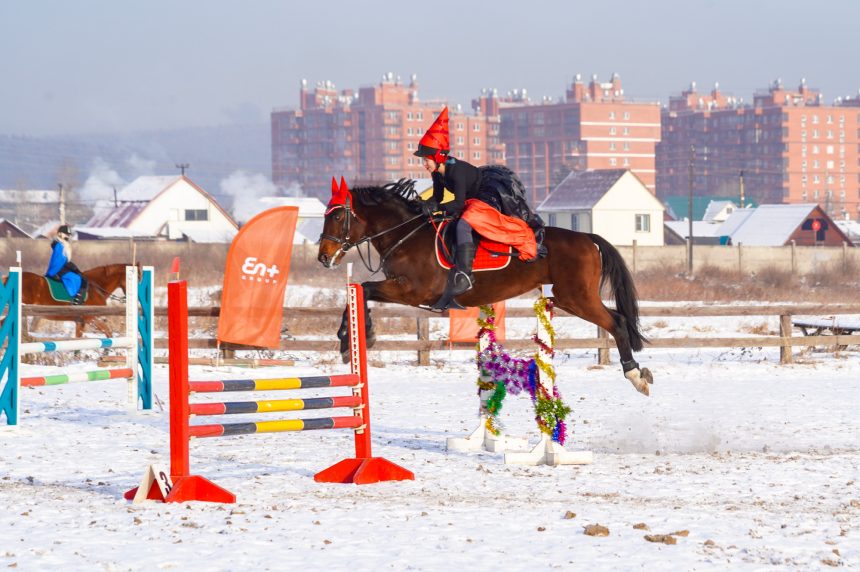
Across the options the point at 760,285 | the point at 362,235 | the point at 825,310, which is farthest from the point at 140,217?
the point at 362,235

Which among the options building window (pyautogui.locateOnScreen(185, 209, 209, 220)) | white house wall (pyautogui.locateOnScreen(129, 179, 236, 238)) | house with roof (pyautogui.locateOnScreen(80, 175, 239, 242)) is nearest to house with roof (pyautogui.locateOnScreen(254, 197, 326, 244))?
house with roof (pyautogui.locateOnScreen(80, 175, 239, 242))

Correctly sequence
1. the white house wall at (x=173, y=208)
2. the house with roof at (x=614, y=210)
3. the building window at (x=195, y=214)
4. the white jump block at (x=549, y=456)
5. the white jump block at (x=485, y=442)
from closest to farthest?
1. the white jump block at (x=549, y=456)
2. the white jump block at (x=485, y=442)
3. the house with roof at (x=614, y=210)
4. the white house wall at (x=173, y=208)
5. the building window at (x=195, y=214)

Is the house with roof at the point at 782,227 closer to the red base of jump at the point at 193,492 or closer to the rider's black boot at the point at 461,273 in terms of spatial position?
the rider's black boot at the point at 461,273

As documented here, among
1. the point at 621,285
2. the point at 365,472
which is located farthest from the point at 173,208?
the point at 365,472

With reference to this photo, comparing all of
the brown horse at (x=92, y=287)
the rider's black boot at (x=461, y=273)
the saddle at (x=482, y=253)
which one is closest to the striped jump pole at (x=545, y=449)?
the saddle at (x=482, y=253)

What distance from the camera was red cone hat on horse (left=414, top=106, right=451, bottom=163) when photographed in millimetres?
9508

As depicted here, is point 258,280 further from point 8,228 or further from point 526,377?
point 8,228

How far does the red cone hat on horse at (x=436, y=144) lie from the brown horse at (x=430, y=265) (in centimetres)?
66

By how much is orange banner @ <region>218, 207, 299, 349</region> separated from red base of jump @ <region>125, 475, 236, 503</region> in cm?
932

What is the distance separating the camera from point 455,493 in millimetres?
8117

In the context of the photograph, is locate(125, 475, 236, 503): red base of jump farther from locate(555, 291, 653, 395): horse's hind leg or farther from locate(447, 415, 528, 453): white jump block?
locate(555, 291, 653, 395): horse's hind leg

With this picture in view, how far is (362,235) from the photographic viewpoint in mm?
10062

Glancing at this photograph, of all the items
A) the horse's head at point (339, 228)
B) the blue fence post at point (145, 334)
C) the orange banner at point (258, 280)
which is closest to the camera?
the horse's head at point (339, 228)

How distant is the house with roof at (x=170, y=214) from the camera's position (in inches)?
3108
